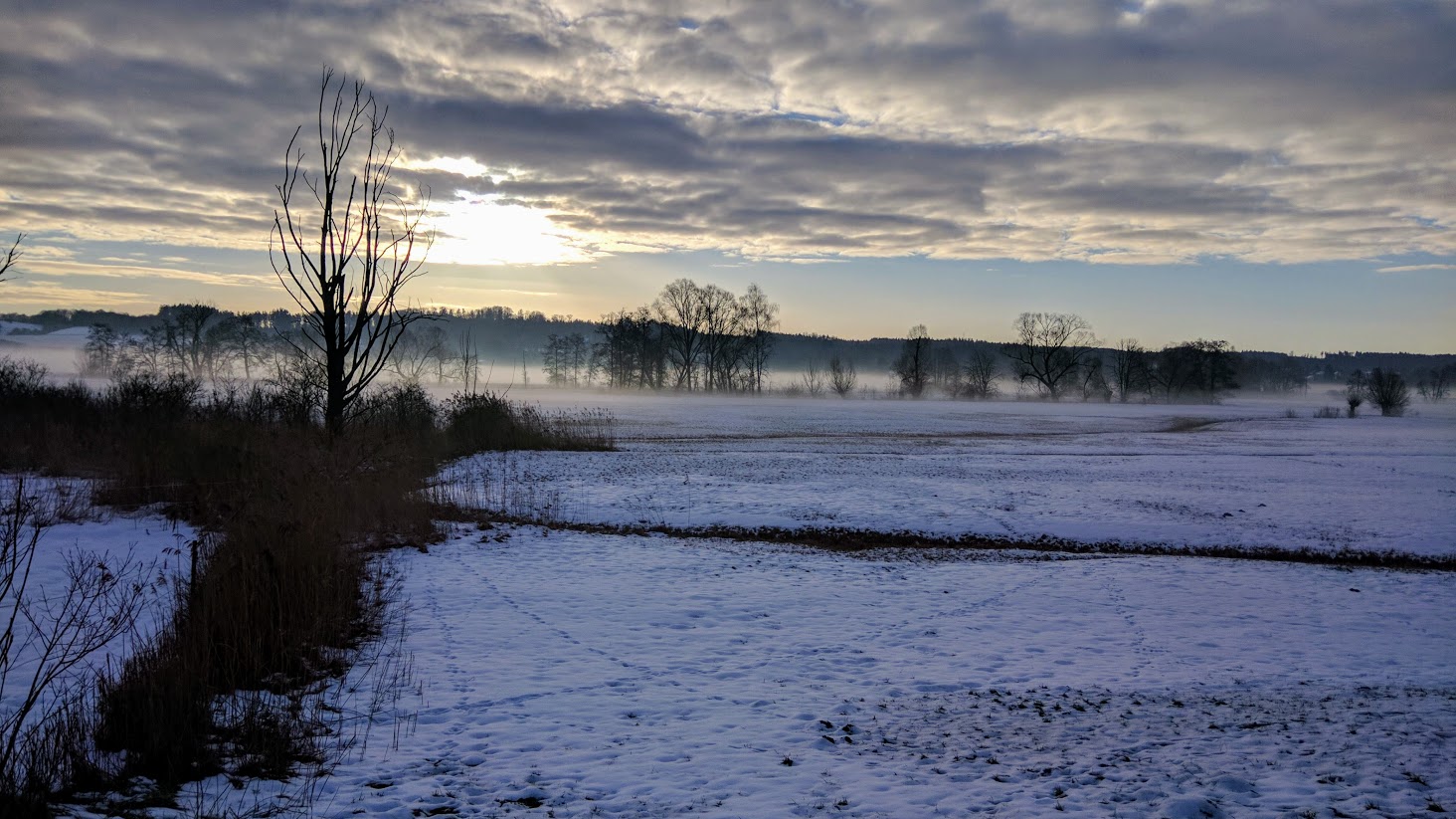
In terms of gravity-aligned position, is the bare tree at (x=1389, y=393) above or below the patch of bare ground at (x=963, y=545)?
above

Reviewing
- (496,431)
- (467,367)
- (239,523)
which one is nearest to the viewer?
(239,523)

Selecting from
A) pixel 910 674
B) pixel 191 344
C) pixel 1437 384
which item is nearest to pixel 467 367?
pixel 910 674

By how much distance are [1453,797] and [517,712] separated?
701 centimetres

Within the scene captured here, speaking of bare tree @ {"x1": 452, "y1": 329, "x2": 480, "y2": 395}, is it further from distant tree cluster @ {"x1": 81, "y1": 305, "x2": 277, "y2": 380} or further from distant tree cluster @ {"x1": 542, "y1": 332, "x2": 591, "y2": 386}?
distant tree cluster @ {"x1": 81, "y1": 305, "x2": 277, "y2": 380}

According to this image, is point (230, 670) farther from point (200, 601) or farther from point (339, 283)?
point (339, 283)

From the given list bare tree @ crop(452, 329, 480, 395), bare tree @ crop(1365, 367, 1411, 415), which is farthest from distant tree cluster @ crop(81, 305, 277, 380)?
bare tree @ crop(1365, 367, 1411, 415)

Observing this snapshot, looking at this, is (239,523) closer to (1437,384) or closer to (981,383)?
(981,383)

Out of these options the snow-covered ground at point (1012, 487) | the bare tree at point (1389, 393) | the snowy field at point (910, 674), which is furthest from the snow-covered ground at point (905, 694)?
the bare tree at point (1389, 393)

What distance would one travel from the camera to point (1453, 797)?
18.3 ft

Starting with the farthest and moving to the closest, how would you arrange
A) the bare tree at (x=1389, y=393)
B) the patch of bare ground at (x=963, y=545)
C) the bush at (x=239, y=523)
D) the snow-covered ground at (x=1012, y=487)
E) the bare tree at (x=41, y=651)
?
the bare tree at (x=1389, y=393) → the snow-covered ground at (x=1012, y=487) → the patch of bare ground at (x=963, y=545) → the bush at (x=239, y=523) → the bare tree at (x=41, y=651)

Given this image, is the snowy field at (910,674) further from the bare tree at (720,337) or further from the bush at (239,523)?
the bare tree at (720,337)

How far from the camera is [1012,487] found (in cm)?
2388

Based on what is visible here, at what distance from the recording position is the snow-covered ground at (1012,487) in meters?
18.6

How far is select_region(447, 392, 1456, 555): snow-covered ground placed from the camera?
60.9 ft
